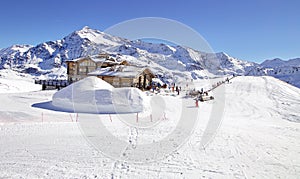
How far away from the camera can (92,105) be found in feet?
55.1

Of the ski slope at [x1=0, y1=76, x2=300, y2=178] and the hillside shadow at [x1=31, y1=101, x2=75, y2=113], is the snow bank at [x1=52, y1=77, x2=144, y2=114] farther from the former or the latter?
the ski slope at [x1=0, y1=76, x2=300, y2=178]

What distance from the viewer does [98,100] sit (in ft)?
56.6

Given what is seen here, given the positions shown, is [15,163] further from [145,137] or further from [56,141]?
[145,137]

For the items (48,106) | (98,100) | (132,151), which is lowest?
(132,151)

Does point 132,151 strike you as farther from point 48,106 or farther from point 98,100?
point 48,106

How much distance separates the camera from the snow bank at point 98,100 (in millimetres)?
16688

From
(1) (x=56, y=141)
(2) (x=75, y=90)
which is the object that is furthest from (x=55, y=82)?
(1) (x=56, y=141)

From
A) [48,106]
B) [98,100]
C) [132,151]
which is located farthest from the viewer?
[48,106]

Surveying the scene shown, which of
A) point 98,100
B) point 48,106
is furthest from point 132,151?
point 48,106

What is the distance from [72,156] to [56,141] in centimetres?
197

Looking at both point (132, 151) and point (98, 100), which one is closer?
point (132, 151)

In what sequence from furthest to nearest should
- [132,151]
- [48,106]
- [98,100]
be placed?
[48,106]
[98,100]
[132,151]

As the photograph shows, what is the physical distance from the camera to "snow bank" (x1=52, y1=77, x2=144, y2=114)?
54.7ft

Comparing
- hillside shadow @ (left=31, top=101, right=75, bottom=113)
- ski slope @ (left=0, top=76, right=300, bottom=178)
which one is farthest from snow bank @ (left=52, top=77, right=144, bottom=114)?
ski slope @ (left=0, top=76, right=300, bottom=178)
